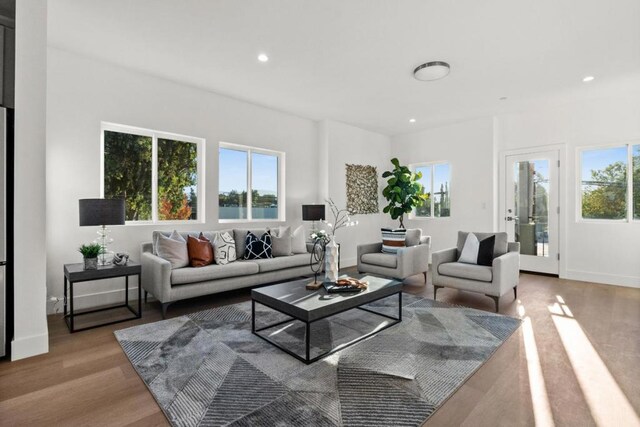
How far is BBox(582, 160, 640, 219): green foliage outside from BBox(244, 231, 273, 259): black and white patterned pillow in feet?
16.7

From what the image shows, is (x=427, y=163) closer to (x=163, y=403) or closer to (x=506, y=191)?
(x=506, y=191)

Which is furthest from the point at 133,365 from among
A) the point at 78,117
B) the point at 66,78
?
the point at 66,78

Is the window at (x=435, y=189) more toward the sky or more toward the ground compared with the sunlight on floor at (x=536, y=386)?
more toward the sky

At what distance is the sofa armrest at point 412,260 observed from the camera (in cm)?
458

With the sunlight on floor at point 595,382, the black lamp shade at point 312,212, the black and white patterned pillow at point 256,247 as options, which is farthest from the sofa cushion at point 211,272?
the sunlight on floor at point 595,382

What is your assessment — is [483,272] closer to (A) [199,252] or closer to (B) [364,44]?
(B) [364,44]

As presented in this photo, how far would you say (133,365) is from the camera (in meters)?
2.35

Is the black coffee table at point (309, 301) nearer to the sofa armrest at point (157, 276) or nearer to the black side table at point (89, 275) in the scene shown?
the sofa armrest at point (157, 276)

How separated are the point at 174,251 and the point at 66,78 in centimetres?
223

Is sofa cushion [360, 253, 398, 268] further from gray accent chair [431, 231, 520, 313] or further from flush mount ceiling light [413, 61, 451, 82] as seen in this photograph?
flush mount ceiling light [413, 61, 451, 82]

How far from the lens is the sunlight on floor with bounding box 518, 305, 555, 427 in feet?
5.85

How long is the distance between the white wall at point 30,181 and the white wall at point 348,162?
417 cm

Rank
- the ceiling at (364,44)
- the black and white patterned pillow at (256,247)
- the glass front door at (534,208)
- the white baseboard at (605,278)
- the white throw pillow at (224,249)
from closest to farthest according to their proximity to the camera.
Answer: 1. the ceiling at (364,44)
2. the white throw pillow at (224,249)
3. the black and white patterned pillow at (256,247)
4. the white baseboard at (605,278)
5. the glass front door at (534,208)

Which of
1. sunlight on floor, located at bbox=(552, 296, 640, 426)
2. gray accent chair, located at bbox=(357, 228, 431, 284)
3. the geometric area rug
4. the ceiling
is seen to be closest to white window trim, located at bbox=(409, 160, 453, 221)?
gray accent chair, located at bbox=(357, 228, 431, 284)
